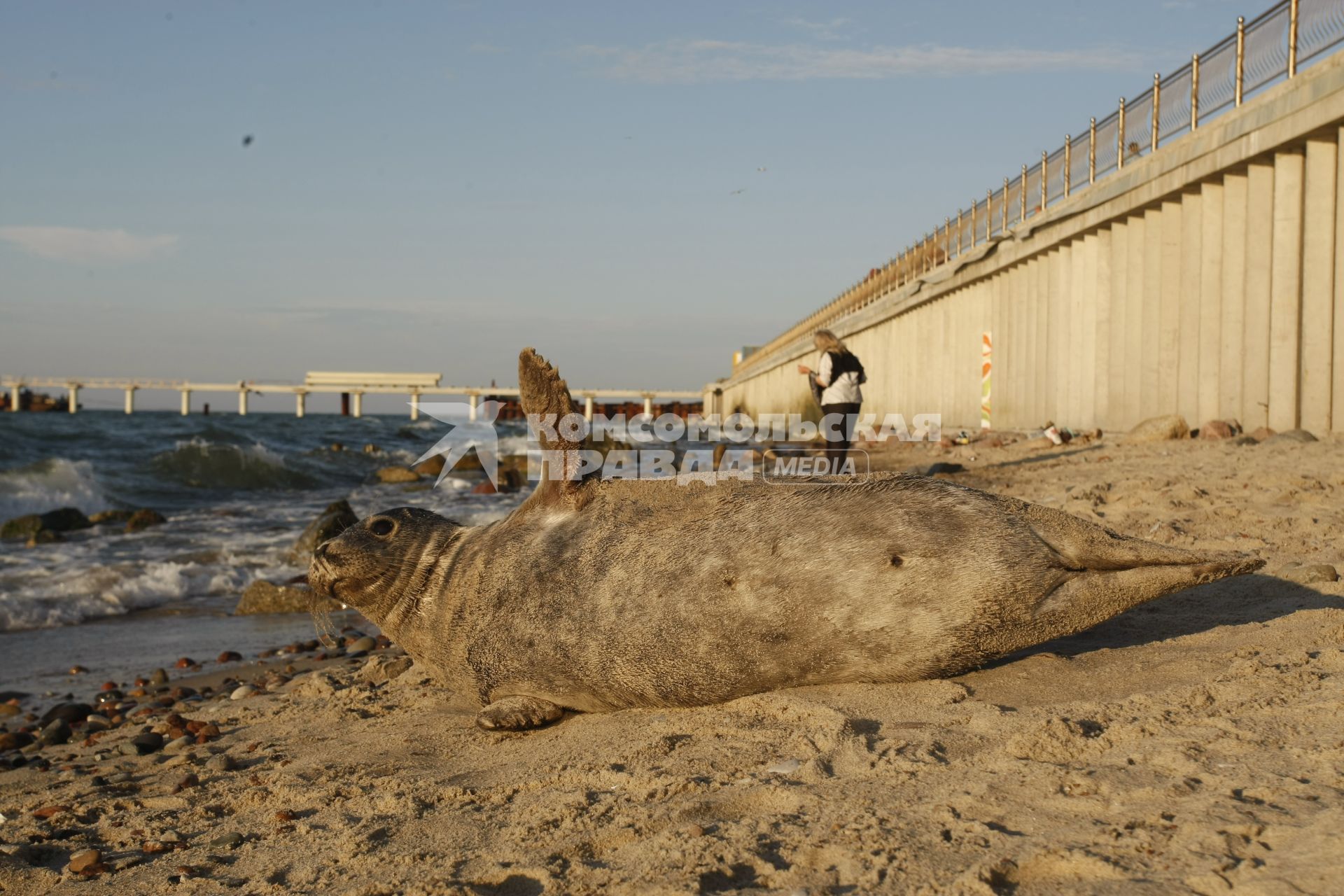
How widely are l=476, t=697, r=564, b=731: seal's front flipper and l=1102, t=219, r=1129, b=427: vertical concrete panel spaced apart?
40.7 feet

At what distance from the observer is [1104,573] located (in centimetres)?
391

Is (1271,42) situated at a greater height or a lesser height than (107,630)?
greater

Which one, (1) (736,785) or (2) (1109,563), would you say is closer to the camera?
(1) (736,785)

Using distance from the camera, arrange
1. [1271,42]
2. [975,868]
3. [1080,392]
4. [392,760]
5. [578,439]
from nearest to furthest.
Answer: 1. [975,868]
2. [392,760]
3. [578,439]
4. [1271,42]
5. [1080,392]

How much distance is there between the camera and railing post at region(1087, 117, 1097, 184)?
52.0ft

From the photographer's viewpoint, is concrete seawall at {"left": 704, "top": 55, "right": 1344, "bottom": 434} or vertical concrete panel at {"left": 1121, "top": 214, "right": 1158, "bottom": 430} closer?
concrete seawall at {"left": 704, "top": 55, "right": 1344, "bottom": 434}

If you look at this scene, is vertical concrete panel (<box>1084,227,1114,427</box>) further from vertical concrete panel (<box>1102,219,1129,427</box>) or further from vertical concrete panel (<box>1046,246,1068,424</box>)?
vertical concrete panel (<box>1046,246,1068,424</box>)

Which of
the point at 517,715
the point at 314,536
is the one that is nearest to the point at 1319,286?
the point at 517,715

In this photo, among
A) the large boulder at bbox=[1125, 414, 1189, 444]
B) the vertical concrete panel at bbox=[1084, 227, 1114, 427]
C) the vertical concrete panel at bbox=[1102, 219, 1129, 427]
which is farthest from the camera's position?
the vertical concrete panel at bbox=[1084, 227, 1114, 427]

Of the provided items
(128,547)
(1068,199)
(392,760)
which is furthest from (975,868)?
(1068,199)

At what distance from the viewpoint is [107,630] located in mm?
8875

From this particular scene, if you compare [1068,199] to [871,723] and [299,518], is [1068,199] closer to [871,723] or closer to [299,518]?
[299,518]

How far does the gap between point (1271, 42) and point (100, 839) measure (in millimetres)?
12720

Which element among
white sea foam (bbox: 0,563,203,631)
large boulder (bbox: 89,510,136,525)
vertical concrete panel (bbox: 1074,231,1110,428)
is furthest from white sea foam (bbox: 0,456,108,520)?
vertical concrete panel (bbox: 1074,231,1110,428)
